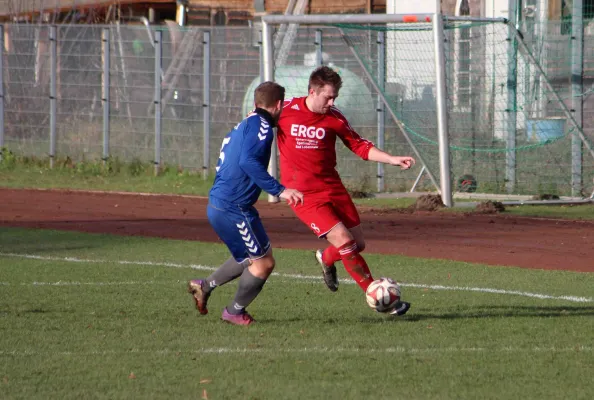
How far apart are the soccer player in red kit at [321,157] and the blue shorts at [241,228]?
0.62 meters

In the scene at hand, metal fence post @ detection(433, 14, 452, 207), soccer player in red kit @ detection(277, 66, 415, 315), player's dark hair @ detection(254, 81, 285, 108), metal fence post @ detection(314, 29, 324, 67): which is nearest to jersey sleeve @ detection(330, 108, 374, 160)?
soccer player in red kit @ detection(277, 66, 415, 315)

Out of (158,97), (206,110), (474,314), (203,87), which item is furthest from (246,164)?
(158,97)

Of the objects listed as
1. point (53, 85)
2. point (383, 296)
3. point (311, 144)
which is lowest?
point (383, 296)

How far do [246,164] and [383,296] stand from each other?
4.48ft

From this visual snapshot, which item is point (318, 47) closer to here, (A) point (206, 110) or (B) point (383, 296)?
(A) point (206, 110)

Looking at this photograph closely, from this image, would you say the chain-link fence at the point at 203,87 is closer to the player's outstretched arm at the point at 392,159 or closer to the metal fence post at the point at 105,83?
the metal fence post at the point at 105,83

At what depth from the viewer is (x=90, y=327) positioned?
7430 millimetres

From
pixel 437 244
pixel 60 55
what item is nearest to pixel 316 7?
pixel 60 55

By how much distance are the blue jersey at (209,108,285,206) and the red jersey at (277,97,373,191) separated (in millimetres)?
821

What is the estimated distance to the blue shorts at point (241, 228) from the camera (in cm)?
746

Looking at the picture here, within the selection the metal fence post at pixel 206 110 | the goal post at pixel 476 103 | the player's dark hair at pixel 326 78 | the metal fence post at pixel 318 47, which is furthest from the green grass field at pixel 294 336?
the metal fence post at pixel 206 110

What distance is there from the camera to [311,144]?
8250mm

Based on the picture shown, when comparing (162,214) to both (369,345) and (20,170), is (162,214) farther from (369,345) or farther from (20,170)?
(369,345)

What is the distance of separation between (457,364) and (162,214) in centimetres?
941
